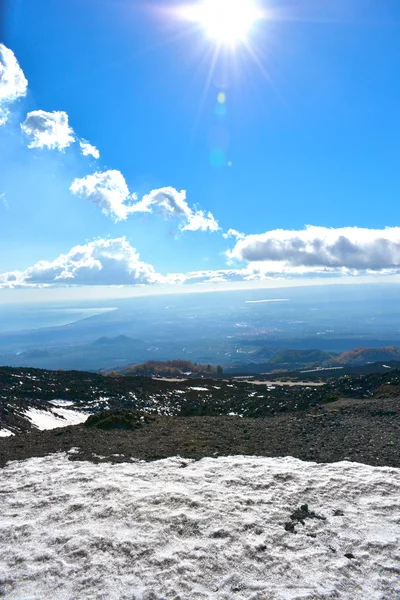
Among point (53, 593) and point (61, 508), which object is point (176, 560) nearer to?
point (53, 593)

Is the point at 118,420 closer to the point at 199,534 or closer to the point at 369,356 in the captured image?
the point at 199,534

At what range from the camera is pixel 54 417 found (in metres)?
23.5

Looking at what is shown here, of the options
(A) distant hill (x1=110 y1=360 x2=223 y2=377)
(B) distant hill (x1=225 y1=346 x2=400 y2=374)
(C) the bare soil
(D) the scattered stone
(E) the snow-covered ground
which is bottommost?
(B) distant hill (x1=225 y1=346 x2=400 y2=374)

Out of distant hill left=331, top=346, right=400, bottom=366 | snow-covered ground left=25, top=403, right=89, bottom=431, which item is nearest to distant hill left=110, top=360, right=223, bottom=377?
snow-covered ground left=25, top=403, right=89, bottom=431

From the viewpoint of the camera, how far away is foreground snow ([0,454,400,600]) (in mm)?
6000

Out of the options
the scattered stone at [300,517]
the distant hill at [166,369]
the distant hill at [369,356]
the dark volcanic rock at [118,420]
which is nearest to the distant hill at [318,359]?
the distant hill at [369,356]

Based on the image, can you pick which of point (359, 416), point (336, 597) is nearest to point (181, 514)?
point (336, 597)

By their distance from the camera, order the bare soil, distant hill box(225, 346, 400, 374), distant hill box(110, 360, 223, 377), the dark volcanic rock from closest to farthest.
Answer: the bare soil → the dark volcanic rock → distant hill box(110, 360, 223, 377) → distant hill box(225, 346, 400, 374)

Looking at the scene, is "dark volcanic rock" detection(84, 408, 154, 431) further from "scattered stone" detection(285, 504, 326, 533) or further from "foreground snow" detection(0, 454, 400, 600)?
"scattered stone" detection(285, 504, 326, 533)

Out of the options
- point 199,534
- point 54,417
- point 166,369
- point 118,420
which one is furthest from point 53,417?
point 166,369

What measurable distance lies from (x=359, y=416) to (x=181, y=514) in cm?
1248

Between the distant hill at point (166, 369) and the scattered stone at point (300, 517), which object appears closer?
the scattered stone at point (300, 517)

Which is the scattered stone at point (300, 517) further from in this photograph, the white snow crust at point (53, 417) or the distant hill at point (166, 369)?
the distant hill at point (166, 369)

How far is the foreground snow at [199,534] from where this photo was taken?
6.00 m
